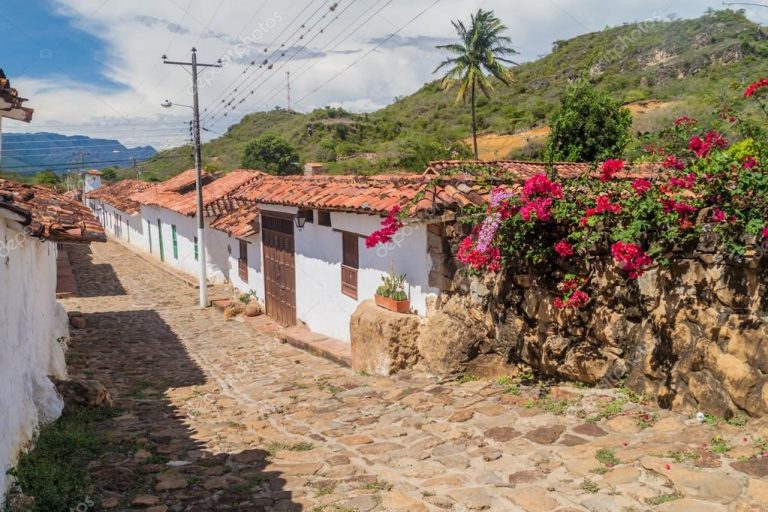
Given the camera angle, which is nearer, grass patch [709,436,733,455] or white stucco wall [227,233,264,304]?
grass patch [709,436,733,455]

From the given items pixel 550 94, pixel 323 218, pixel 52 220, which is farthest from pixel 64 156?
pixel 52 220

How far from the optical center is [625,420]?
523 centimetres

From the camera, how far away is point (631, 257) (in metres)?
5.16

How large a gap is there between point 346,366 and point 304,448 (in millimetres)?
3949

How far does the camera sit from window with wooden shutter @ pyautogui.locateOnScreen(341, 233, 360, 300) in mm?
10258

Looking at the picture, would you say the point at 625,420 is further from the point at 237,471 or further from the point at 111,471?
the point at 111,471

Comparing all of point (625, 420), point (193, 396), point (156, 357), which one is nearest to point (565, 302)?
point (625, 420)

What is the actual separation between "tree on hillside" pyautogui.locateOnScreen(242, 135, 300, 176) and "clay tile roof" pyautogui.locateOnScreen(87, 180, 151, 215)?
39.1 feet

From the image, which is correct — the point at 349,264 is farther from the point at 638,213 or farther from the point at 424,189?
the point at 638,213

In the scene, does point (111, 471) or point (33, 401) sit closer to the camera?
point (111, 471)

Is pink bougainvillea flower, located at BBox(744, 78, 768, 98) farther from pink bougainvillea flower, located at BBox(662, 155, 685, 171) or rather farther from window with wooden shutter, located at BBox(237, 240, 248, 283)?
window with wooden shutter, located at BBox(237, 240, 248, 283)

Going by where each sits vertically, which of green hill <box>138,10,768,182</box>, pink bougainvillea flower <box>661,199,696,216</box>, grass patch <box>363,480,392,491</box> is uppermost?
green hill <box>138,10,768,182</box>

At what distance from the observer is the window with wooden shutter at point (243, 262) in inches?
666

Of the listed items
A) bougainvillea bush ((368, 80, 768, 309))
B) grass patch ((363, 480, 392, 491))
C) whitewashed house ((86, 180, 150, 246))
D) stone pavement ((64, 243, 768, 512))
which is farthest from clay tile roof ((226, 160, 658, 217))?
whitewashed house ((86, 180, 150, 246))
